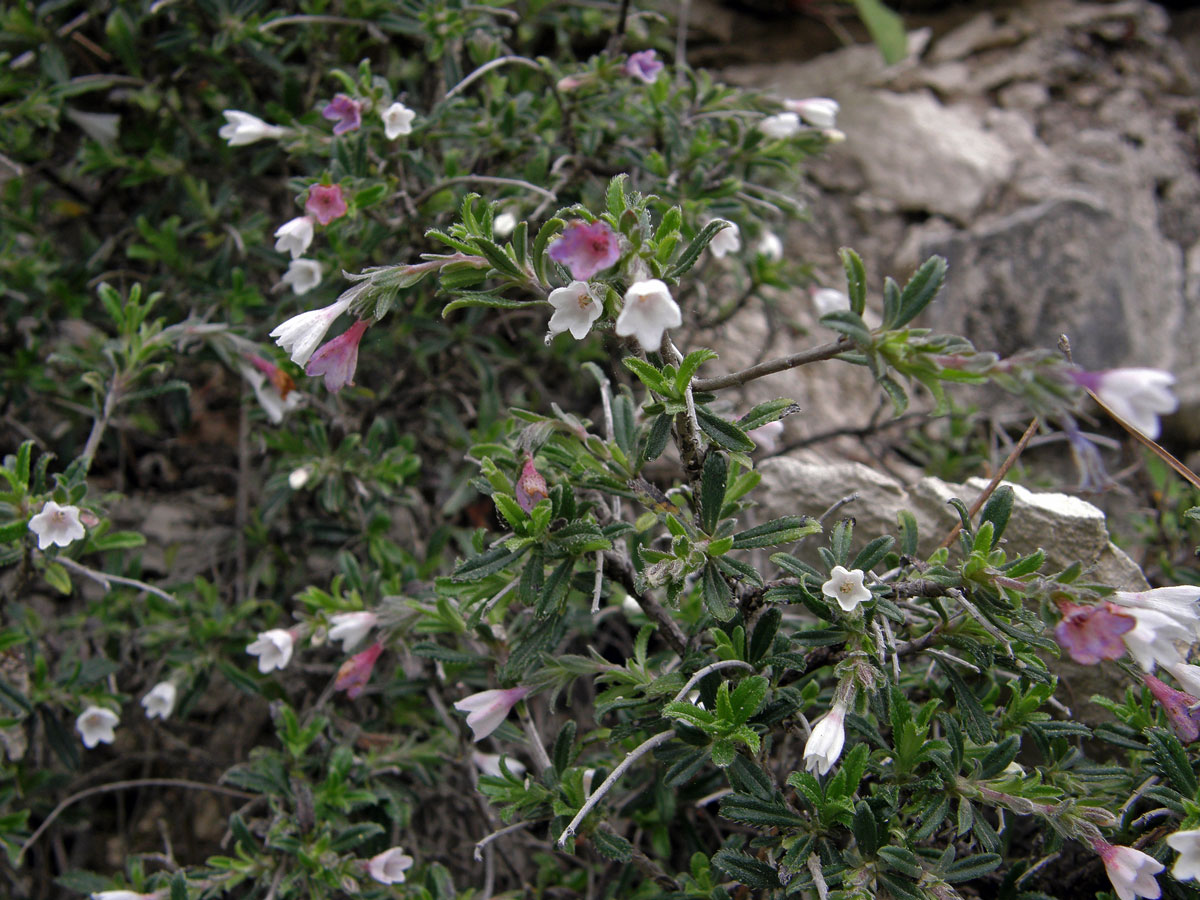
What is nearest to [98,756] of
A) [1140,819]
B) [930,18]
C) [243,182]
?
[243,182]

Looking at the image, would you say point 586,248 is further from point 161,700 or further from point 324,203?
point 161,700

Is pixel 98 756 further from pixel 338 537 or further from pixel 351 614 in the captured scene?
pixel 351 614

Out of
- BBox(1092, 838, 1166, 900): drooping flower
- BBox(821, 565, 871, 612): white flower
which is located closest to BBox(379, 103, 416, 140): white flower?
BBox(821, 565, 871, 612): white flower

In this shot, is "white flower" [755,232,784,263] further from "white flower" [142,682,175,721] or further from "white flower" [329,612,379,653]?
"white flower" [142,682,175,721]

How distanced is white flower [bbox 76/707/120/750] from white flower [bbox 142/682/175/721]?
0.26ft

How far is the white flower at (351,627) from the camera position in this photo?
1915 millimetres

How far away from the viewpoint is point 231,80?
2863 mm

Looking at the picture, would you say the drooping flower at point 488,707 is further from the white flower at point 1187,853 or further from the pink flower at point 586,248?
the white flower at point 1187,853

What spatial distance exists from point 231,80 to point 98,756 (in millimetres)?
2214

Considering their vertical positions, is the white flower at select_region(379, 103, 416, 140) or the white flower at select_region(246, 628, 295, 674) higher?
the white flower at select_region(379, 103, 416, 140)

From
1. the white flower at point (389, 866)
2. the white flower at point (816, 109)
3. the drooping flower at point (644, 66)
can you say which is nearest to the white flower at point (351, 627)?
the white flower at point (389, 866)

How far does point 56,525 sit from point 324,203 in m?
0.94

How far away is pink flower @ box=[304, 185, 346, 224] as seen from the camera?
2.01 meters

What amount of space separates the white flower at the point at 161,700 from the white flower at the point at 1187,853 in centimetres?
222
